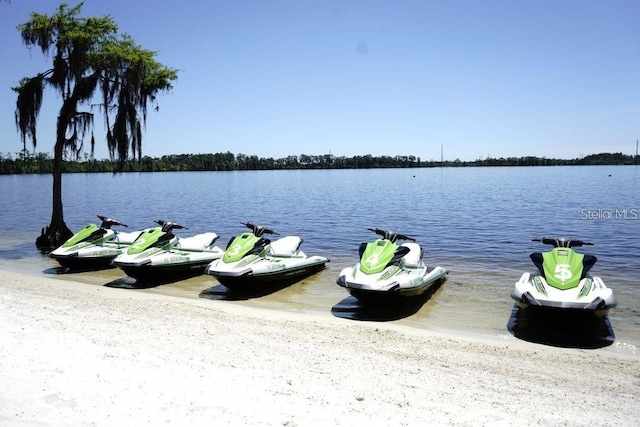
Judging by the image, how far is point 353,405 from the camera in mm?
4594

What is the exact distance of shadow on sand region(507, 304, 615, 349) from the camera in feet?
24.8

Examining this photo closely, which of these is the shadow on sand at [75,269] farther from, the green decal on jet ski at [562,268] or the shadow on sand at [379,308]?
the green decal on jet ski at [562,268]

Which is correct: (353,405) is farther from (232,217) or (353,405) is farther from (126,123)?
(232,217)

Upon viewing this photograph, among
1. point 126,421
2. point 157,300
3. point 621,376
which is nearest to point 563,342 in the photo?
point 621,376

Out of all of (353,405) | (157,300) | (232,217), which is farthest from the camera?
Result: (232,217)

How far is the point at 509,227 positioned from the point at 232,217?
51.7 ft

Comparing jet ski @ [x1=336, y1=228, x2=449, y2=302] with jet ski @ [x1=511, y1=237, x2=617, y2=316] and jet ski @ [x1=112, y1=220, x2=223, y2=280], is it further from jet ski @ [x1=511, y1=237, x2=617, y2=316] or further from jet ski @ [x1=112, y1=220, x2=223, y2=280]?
jet ski @ [x1=112, y1=220, x2=223, y2=280]

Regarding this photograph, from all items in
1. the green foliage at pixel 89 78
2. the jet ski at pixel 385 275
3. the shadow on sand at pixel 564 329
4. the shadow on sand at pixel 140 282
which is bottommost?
the shadow on sand at pixel 140 282

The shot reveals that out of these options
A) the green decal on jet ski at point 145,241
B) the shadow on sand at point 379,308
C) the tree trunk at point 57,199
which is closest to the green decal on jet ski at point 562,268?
the shadow on sand at point 379,308

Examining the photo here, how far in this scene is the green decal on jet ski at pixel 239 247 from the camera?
10808 millimetres

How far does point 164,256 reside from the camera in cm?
1195

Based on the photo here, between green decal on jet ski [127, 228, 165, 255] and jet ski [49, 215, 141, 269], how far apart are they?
1.61 meters

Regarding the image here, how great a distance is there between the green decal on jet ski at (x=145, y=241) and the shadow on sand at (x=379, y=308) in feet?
16.1

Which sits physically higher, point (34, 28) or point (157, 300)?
point (34, 28)
